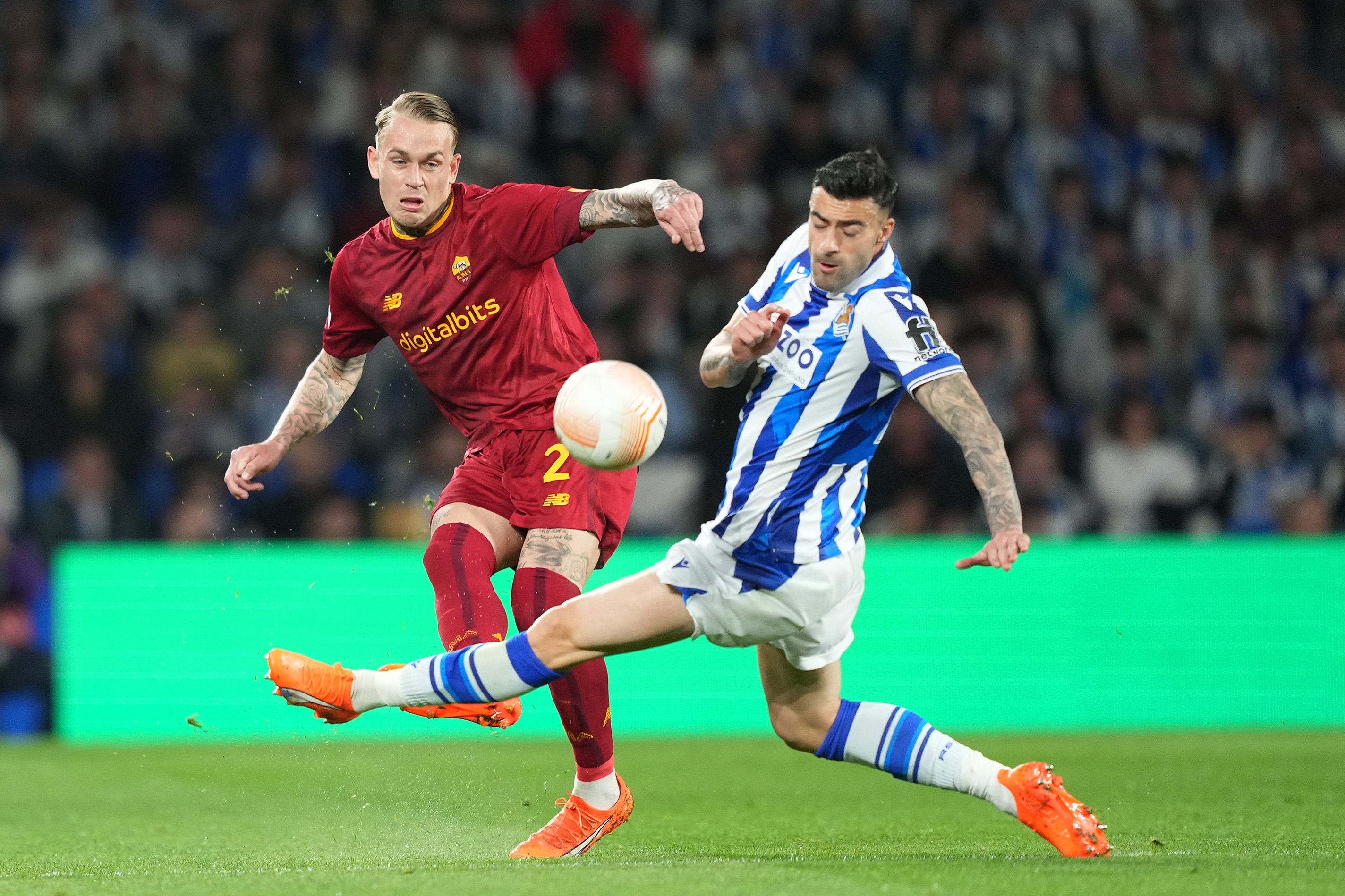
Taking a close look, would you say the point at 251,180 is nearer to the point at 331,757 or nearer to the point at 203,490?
the point at 203,490

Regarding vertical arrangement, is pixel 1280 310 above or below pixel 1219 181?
below

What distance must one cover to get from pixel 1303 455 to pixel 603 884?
315 inches

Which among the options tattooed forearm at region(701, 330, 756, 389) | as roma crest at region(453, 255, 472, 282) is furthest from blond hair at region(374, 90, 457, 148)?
tattooed forearm at region(701, 330, 756, 389)

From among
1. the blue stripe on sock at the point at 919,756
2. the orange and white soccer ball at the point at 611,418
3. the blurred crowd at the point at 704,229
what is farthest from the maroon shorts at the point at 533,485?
the blurred crowd at the point at 704,229

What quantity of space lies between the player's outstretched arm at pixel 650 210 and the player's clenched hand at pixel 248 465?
1358 millimetres

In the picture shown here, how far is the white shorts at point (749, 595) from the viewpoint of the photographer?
4.77m

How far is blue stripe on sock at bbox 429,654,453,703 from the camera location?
4.98m

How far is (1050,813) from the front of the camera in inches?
194

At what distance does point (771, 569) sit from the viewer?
4.77m

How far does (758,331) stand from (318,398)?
209 cm

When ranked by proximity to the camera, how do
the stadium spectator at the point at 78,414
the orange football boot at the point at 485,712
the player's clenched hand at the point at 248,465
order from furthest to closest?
the stadium spectator at the point at 78,414, the player's clenched hand at the point at 248,465, the orange football boot at the point at 485,712

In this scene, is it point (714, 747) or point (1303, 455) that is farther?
point (1303, 455)

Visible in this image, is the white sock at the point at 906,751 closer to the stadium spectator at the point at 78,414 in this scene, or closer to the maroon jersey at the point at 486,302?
the maroon jersey at the point at 486,302

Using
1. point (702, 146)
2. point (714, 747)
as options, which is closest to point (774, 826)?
point (714, 747)
